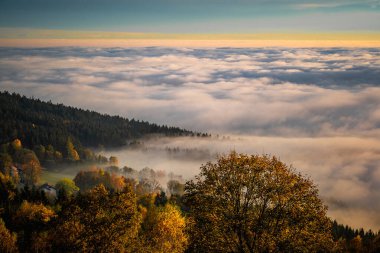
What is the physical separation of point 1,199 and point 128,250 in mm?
82038

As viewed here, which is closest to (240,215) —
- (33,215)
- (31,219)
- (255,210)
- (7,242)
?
(255,210)

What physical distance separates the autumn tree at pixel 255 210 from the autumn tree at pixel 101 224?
987 centimetres

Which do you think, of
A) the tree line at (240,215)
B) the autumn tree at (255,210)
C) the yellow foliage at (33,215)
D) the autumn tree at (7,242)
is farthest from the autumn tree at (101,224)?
the yellow foliage at (33,215)

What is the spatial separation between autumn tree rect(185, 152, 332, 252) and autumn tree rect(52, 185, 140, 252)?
9867 millimetres

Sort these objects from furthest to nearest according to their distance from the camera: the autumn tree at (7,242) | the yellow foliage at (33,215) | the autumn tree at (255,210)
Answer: the yellow foliage at (33,215) → the autumn tree at (7,242) → the autumn tree at (255,210)

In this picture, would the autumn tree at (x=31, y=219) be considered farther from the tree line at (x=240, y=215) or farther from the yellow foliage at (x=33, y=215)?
the tree line at (x=240, y=215)

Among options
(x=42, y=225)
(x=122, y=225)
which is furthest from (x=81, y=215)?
(x=42, y=225)

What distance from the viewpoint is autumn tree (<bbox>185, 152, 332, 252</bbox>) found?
39375 millimetres

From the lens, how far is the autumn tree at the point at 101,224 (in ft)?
154

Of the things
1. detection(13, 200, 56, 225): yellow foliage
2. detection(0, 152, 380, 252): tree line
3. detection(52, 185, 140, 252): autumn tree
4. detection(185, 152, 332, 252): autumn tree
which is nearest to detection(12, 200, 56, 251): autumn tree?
detection(13, 200, 56, 225): yellow foliage

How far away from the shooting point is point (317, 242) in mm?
39094

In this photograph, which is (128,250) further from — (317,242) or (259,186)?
(317,242)

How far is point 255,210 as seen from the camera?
42.2 metres

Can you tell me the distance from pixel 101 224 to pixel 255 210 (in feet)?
55.3
